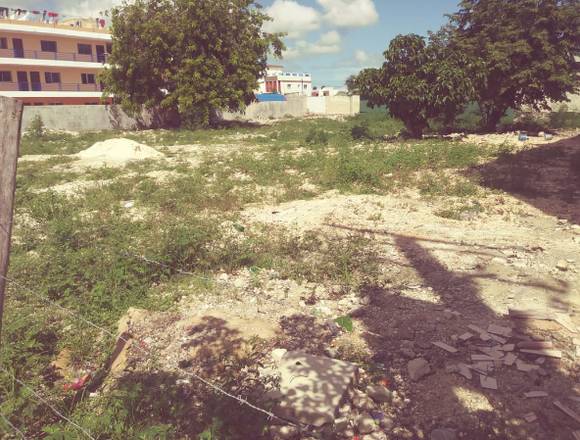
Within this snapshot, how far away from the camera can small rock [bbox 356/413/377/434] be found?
10.1ft

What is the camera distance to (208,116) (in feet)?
77.3

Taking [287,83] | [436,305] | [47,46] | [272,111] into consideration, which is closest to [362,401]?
[436,305]

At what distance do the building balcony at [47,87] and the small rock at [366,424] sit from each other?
32.4 metres

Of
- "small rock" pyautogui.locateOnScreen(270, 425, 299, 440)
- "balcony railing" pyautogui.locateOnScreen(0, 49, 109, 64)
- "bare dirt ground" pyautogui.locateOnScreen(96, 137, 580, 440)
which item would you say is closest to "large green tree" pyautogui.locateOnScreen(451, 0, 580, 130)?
"bare dirt ground" pyautogui.locateOnScreen(96, 137, 580, 440)

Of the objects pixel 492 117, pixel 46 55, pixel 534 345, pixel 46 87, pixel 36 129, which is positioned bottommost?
pixel 534 345

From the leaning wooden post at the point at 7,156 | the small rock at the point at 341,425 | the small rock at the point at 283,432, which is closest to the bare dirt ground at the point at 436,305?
the small rock at the point at 341,425

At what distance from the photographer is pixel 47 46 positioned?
31.0 meters

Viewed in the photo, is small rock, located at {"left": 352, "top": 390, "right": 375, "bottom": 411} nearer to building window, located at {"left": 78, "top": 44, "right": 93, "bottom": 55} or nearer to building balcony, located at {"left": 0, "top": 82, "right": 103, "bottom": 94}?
building balcony, located at {"left": 0, "top": 82, "right": 103, "bottom": 94}

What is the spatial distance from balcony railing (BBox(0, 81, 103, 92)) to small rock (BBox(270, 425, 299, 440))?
105 ft

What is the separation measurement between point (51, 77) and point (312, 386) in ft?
116

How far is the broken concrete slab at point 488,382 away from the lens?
3419mm

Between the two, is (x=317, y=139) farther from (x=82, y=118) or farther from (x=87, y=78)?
(x=87, y=78)

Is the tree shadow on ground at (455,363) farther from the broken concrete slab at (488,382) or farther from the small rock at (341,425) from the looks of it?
the small rock at (341,425)

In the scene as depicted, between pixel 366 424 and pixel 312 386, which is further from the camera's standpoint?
pixel 312 386
